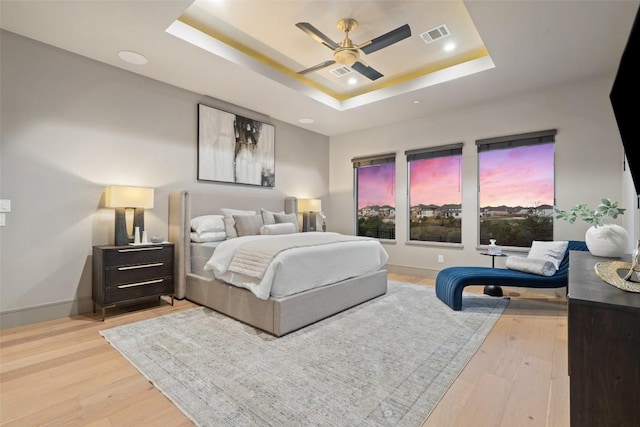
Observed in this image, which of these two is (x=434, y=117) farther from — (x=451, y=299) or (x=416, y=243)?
(x=451, y=299)

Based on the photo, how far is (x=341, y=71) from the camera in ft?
13.3

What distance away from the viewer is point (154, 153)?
3.81 meters

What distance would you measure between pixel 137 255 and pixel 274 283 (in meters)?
1.72

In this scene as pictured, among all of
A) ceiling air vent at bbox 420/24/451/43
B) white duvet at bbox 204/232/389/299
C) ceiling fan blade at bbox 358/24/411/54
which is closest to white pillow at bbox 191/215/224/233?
white duvet at bbox 204/232/389/299

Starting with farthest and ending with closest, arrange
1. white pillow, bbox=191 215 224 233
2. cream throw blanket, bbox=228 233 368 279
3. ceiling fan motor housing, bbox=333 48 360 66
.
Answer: white pillow, bbox=191 215 224 233 < ceiling fan motor housing, bbox=333 48 360 66 < cream throw blanket, bbox=228 233 368 279

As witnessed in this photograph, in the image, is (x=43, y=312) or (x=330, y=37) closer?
(x=43, y=312)

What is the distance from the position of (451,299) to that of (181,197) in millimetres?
3389

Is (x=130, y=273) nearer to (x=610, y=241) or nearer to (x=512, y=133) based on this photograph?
(x=610, y=241)

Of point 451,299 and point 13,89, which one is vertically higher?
point 13,89

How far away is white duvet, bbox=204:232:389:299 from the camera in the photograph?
102 inches

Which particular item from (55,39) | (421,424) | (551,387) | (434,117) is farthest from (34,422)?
(434,117)

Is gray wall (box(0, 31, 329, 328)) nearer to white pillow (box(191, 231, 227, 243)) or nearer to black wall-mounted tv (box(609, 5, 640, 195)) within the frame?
white pillow (box(191, 231, 227, 243))

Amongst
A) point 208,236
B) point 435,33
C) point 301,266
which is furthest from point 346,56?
point 208,236

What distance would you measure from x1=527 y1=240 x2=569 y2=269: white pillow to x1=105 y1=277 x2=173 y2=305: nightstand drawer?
14.5ft
